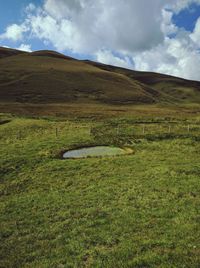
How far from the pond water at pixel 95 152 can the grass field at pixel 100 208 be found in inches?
50.2

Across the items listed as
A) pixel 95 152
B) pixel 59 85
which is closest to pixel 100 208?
pixel 95 152

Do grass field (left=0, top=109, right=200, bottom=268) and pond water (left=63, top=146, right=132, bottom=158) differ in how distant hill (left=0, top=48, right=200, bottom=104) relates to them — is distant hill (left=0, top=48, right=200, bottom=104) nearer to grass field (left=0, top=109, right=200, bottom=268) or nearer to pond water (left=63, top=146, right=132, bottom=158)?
pond water (left=63, top=146, right=132, bottom=158)

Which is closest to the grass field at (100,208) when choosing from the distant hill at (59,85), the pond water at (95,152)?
the pond water at (95,152)

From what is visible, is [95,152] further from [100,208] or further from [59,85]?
[59,85]

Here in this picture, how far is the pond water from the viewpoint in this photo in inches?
1489

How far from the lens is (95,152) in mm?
39594

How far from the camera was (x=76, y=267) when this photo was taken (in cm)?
1411

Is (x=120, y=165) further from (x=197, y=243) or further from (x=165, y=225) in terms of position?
(x=197, y=243)

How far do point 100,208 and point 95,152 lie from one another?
735 inches

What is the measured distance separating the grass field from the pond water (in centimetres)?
128

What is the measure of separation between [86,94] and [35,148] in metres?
105

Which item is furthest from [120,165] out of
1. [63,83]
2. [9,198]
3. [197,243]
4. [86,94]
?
[63,83]

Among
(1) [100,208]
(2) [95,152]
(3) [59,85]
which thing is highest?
(3) [59,85]

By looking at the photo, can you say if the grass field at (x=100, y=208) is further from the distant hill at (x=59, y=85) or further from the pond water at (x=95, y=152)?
the distant hill at (x=59, y=85)
